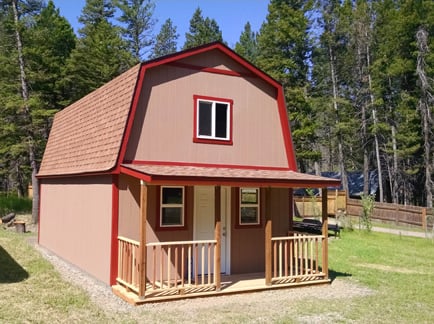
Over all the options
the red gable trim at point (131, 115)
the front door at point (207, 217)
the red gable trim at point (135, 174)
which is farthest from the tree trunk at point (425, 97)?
the red gable trim at point (135, 174)

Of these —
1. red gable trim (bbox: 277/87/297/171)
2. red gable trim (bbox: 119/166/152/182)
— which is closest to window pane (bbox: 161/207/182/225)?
red gable trim (bbox: 119/166/152/182)

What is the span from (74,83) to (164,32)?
1855 cm

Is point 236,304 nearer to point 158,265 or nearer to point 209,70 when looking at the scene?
point 158,265

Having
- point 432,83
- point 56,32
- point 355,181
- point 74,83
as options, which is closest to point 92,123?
point 74,83

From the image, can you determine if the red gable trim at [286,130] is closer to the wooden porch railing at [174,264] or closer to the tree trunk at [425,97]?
the wooden porch railing at [174,264]

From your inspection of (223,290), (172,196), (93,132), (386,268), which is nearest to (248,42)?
(93,132)

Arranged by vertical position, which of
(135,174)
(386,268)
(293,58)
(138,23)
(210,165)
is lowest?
(386,268)

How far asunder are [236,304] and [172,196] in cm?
292

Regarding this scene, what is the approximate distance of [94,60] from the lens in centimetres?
2716

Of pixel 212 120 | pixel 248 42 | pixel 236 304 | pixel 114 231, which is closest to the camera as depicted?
pixel 236 304

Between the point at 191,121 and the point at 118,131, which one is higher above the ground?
the point at 191,121

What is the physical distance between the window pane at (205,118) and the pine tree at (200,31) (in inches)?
1225

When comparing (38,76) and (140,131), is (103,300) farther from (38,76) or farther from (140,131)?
(38,76)

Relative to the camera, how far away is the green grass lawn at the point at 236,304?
6918 millimetres
